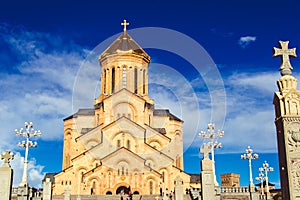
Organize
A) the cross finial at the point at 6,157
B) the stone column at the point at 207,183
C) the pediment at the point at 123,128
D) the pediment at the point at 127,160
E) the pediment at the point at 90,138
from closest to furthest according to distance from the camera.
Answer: the cross finial at the point at 6,157 → the stone column at the point at 207,183 → the pediment at the point at 127,160 → the pediment at the point at 123,128 → the pediment at the point at 90,138

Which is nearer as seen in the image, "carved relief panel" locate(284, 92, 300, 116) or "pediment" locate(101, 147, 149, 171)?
"carved relief panel" locate(284, 92, 300, 116)

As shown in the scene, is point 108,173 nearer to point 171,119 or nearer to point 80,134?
point 80,134

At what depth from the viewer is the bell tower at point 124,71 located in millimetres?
43438

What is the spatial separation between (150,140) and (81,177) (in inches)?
343

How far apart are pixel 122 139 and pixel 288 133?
31690mm

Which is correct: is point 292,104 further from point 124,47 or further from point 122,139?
point 124,47

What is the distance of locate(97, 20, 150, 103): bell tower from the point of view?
143 ft

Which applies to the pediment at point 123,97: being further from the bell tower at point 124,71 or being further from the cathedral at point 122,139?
the bell tower at point 124,71

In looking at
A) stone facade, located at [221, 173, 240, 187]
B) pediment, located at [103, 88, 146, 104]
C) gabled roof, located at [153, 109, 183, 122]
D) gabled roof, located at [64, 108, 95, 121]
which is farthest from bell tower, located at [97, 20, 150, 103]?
stone facade, located at [221, 173, 240, 187]

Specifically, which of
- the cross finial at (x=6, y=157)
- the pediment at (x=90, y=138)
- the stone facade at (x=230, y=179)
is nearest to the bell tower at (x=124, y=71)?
the pediment at (x=90, y=138)

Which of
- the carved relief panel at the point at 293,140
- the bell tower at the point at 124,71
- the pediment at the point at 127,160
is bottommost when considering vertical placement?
the carved relief panel at the point at 293,140

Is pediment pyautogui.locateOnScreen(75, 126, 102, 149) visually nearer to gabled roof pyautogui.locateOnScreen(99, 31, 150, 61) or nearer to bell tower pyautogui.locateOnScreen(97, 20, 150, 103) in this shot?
bell tower pyautogui.locateOnScreen(97, 20, 150, 103)

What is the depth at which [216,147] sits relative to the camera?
2895 centimetres

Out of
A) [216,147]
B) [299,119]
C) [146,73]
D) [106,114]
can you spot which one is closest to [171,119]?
[146,73]
